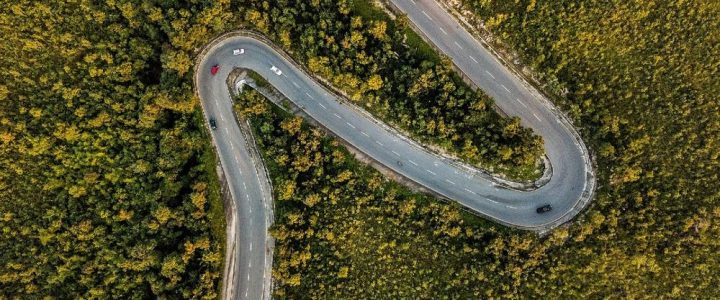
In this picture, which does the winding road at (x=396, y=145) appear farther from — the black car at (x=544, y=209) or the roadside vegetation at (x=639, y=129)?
the roadside vegetation at (x=639, y=129)

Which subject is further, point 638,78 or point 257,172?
point 257,172

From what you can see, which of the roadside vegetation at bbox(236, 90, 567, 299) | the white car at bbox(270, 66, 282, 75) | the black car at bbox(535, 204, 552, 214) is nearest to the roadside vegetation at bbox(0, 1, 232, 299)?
the white car at bbox(270, 66, 282, 75)

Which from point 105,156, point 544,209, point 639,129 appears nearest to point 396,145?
point 544,209

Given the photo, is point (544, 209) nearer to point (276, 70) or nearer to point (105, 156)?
point (276, 70)

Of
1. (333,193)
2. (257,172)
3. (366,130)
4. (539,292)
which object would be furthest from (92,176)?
(539,292)

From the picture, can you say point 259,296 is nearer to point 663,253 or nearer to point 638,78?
point 663,253

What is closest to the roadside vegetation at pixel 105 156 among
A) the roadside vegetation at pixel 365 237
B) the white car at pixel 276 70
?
the white car at pixel 276 70
